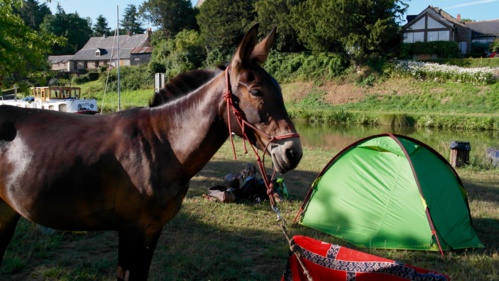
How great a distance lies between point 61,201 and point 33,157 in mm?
376

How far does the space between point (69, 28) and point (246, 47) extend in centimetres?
9323

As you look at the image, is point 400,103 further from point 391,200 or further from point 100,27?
point 100,27

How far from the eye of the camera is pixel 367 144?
621 centimetres

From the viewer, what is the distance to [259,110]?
2.36 metres

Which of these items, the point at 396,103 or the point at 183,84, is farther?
the point at 396,103

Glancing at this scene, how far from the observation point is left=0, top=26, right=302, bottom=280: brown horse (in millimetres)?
2410

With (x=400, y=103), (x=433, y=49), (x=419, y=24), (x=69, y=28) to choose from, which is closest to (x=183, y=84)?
(x=400, y=103)

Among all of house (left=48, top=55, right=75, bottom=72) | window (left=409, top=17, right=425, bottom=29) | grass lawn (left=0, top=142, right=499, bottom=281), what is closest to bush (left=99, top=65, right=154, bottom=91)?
house (left=48, top=55, right=75, bottom=72)

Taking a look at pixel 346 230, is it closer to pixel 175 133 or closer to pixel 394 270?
pixel 394 270

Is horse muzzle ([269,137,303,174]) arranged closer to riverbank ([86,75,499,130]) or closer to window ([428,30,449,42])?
riverbank ([86,75,499,130])

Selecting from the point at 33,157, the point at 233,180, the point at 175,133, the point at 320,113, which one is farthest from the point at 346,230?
the point at 320,113

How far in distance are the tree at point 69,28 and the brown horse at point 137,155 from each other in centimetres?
8460

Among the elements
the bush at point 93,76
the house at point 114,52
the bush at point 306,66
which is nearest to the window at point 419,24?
the bush at point 306,66

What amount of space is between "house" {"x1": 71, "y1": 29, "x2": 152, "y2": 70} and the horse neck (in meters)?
61.2
